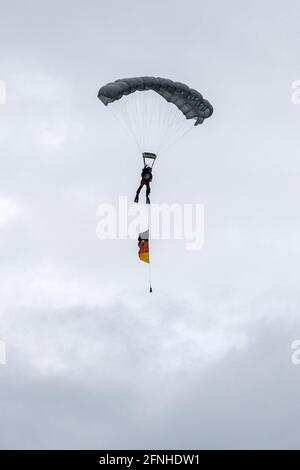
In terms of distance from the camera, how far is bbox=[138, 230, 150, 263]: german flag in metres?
64.4

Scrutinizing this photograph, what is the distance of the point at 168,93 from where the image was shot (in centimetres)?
6209

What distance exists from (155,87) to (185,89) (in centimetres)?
240

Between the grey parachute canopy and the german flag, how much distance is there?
9223 millimetres

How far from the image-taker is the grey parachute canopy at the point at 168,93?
60031 millimetres

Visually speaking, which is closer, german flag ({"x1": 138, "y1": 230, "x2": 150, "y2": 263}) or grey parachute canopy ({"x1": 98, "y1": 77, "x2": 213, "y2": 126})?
grey parachute canopy ({"x1": 98, "y1": 77, "x2": 213, "y2": 126})

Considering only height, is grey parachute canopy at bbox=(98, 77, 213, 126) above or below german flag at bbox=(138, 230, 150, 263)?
above

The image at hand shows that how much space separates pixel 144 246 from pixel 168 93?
1158 centimetres

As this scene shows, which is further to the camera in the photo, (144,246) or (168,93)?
(144,246)

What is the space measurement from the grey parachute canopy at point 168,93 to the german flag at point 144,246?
922cm
